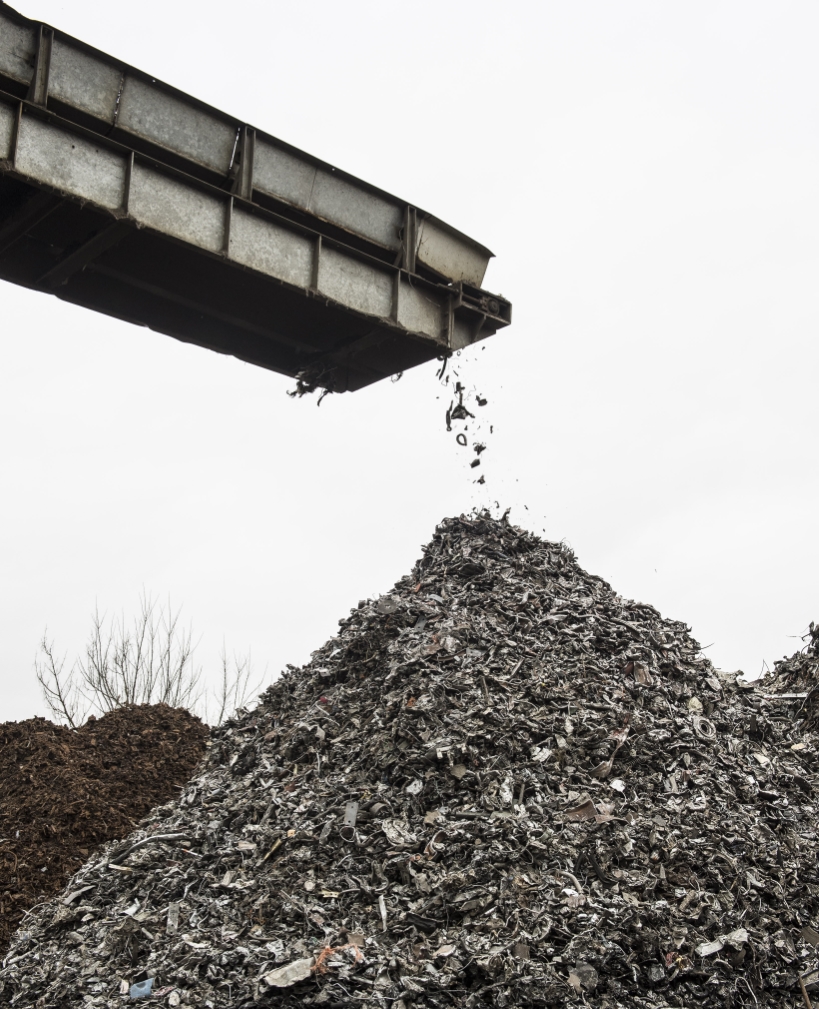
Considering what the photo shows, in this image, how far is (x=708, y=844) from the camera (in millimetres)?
6961

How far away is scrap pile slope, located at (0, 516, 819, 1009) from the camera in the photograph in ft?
19.4

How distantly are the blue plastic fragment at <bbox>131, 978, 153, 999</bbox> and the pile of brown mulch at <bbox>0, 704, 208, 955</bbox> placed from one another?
297 cm

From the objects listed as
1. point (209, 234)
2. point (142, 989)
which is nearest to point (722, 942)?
point (142, 989)

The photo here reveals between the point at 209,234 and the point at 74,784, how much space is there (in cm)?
607

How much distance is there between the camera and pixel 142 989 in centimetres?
599

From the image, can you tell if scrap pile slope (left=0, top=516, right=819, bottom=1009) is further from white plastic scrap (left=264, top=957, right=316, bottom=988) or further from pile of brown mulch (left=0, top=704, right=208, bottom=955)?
pile of brown mulch (left=0, top=704, right=208, bottom=955)

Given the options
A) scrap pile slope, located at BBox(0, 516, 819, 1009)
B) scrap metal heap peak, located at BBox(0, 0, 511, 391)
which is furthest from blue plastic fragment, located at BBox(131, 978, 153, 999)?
scrap metal heap peak, located at BBox(0, 0, 511, 391)

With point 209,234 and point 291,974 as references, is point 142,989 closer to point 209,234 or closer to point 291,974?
point 291,974

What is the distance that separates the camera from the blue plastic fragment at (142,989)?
5.95 m

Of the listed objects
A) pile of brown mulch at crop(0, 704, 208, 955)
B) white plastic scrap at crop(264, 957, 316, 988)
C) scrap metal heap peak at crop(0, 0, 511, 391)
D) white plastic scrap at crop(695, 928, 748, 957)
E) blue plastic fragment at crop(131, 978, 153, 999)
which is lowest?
blue plastic fragment at crop(131, 978, 153, 999)

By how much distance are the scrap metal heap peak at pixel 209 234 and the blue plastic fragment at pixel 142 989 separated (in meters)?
5.28

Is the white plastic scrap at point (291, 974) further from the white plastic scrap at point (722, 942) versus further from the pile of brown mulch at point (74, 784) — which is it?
the pile of brown mulch at point (74, 784)

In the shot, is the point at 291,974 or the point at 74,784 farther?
the point at 74,784

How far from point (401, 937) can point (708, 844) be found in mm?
2416
